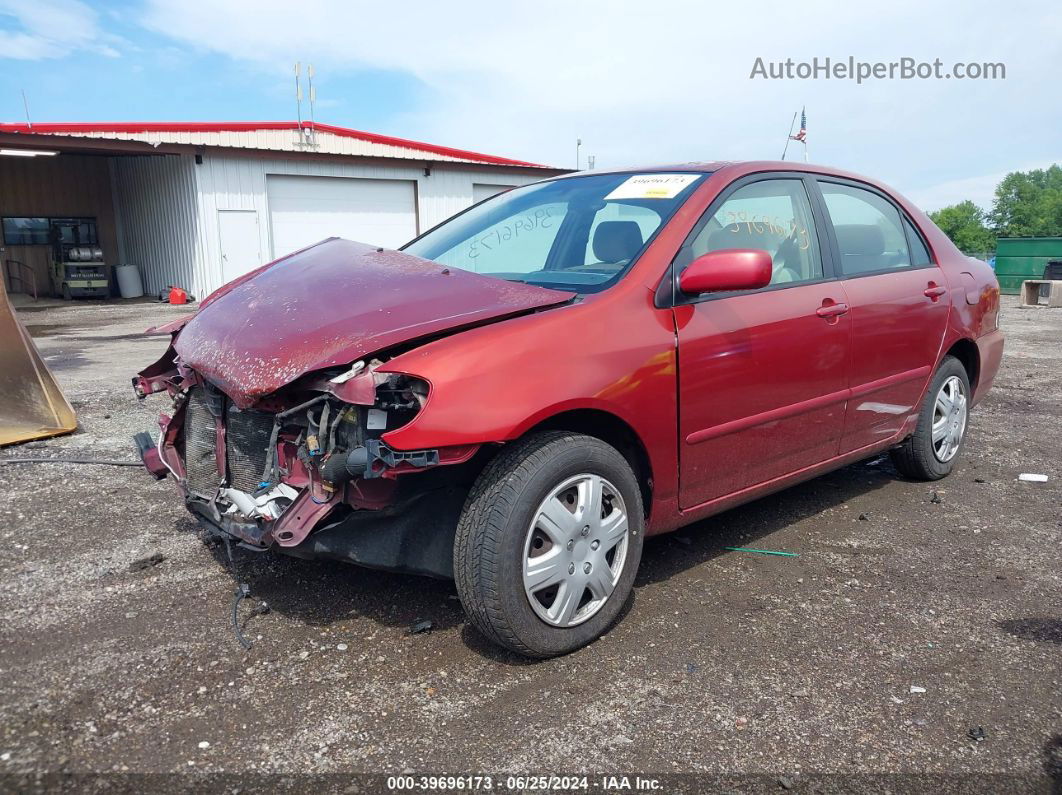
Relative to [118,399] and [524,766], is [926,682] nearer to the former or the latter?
[524,766]

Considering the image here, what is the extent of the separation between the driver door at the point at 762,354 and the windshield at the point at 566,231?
235 millimetres

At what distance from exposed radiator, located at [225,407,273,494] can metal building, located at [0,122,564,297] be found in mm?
17698

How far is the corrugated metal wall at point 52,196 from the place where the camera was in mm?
22109

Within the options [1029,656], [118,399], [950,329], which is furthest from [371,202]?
[1029,656]

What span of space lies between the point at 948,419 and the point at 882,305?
46.4 inches

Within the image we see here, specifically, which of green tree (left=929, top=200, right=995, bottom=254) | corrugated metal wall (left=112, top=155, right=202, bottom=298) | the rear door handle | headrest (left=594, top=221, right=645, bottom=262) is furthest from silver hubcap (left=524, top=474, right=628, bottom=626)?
green tree (left=929, top=200, right=995, bottom=254)

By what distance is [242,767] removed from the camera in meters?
2.19

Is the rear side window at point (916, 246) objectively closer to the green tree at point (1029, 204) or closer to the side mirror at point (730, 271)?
the side mirror at point (730, 271)

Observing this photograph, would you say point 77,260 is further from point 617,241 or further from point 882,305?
point 882,305

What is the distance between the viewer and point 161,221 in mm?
21562

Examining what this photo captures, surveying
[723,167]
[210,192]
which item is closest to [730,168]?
[723,167]

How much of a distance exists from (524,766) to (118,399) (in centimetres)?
613

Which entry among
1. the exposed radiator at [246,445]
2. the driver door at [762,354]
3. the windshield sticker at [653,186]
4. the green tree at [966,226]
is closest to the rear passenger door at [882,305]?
the driver door at [762,354]

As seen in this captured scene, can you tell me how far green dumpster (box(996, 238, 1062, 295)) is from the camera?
80.5 feet
